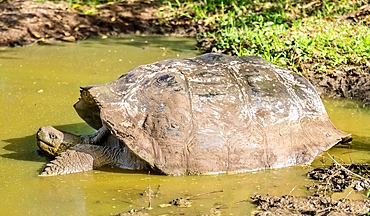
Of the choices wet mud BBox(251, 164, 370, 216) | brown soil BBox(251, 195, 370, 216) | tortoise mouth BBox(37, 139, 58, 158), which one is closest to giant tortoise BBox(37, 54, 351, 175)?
tortoise mouth BBox(37, 139, 58, 158)

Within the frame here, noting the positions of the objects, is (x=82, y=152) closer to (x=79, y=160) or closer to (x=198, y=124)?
(x=79, y=160)

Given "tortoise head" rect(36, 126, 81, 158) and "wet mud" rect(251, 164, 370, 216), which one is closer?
"wet mud" rect(251, 164, 370, 216)

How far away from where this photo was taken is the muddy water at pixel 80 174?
15.3 ft

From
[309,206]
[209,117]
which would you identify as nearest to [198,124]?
[209,117]

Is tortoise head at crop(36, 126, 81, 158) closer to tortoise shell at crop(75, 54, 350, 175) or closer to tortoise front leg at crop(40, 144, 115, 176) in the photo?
tortoise front leg at crop(40, 144, 115, 176)

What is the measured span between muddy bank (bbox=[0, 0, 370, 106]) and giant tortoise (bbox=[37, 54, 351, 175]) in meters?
3.87

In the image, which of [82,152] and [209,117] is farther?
[82,152]

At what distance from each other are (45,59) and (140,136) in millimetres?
4499

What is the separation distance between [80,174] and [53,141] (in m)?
0.43

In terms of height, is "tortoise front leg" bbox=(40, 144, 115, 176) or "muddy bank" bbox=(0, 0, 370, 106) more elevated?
"muddy bank" bbox=(0, 0, 370, 106)

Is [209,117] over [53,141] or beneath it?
over

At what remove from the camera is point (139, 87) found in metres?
5.38

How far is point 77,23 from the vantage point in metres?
11.0

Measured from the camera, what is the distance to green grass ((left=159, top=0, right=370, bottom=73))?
26.1 feet
